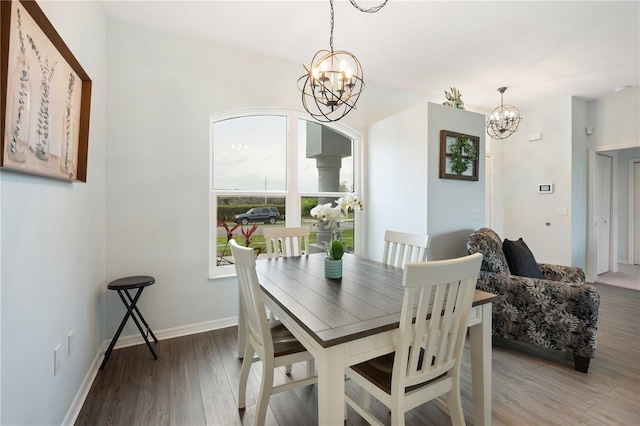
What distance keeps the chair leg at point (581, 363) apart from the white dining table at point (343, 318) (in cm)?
123

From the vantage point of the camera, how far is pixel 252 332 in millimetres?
1776

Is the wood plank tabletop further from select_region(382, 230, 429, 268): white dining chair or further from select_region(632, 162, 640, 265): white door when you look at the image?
select_region(632, 162, 640, 265): white door

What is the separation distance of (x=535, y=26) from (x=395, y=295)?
2867 millimetres

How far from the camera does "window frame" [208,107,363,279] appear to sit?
10.3 feet

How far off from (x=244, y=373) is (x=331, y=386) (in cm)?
88

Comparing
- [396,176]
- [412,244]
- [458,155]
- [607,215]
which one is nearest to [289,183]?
[396,176]

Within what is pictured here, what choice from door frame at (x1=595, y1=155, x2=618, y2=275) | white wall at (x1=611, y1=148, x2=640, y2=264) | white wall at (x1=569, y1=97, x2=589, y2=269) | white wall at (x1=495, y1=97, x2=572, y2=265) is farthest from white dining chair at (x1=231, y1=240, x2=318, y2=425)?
white wall at (x1=611, y1=148, x2=640, y2=264)

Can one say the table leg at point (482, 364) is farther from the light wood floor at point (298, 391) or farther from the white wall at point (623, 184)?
the white wall at point (623, 184)

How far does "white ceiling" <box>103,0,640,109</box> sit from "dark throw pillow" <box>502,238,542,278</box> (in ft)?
6.74

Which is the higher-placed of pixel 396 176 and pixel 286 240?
pixel 396 176

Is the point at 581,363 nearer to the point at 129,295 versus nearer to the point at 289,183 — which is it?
the point at 289,183

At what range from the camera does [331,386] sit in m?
1.18

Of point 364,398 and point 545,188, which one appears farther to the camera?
point 545,188

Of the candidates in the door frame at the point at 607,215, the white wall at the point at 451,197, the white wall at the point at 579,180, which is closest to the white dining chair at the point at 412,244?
the white wall at the point at 451,197
